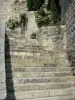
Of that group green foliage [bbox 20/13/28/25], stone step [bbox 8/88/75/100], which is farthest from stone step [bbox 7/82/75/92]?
green foliage [bbox 20/13/28/25]

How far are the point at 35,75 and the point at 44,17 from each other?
4.59 meters

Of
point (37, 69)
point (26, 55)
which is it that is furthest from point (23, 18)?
point (37, 69)

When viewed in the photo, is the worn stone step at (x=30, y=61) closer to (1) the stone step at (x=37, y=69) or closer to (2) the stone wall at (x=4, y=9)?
(1) the stone step at (x=37, y=69)

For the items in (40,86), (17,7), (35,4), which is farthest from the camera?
(17,7)

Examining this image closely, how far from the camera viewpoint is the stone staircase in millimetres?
5785

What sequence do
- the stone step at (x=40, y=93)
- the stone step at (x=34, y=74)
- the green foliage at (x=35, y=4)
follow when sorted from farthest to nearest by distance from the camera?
the green foliage at (x=35, y=4) → the stone step at (x=34, y=74) → the stone step at (x=40, y=93)

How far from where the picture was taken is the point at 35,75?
6508 mm

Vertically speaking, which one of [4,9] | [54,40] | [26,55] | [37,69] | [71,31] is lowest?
[37,69]

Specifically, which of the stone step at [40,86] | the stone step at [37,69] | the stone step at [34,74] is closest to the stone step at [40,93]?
the stone step at [40,86]

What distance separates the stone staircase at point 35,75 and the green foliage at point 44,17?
2.42 metres

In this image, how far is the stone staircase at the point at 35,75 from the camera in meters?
5.79

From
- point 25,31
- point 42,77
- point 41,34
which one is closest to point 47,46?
point 41,34

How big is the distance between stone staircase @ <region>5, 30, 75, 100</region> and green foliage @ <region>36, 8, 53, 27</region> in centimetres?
242

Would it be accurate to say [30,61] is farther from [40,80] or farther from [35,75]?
[40,80]
